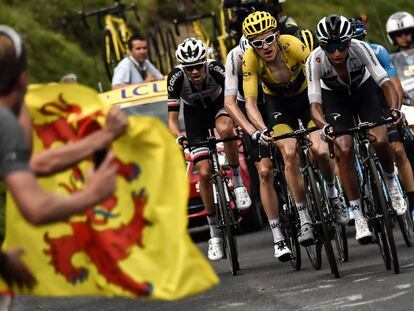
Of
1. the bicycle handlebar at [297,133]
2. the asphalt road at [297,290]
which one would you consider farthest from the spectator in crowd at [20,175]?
the bicycle handlebar at [297,133]

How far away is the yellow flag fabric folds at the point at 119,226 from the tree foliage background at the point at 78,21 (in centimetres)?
1233

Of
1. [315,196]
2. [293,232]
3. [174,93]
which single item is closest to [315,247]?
[293,232]

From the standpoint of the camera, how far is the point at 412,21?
66.4 feet

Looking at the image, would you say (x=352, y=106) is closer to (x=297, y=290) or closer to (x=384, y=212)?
(x=384, y=212)

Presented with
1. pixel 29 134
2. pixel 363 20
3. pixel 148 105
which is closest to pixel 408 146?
pixel 363 20

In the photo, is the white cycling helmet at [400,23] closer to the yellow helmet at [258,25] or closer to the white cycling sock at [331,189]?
the yellow helmet at [258,25]

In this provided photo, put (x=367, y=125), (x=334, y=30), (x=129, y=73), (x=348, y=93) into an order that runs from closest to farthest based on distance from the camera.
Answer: (x=367, y=125), (x=334, y=30), (x=348, y=93), (x=129, y=73)

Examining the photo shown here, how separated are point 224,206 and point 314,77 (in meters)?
1.82

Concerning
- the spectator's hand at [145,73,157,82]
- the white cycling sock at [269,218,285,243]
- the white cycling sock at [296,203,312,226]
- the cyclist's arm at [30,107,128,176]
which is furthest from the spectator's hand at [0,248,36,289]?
the spectator's hand at [145,73,157,82]

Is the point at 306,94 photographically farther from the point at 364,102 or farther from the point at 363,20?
the point at 363,20

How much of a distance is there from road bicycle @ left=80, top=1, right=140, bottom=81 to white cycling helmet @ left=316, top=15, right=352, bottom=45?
13.7 m

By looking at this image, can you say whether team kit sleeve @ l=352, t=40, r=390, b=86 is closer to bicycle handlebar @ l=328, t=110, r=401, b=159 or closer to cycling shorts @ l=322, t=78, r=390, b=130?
cycling shorts @ l=322, t=78, r=390, b=130

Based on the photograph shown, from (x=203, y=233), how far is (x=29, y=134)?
46.3ft

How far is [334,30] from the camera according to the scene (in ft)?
43.7
